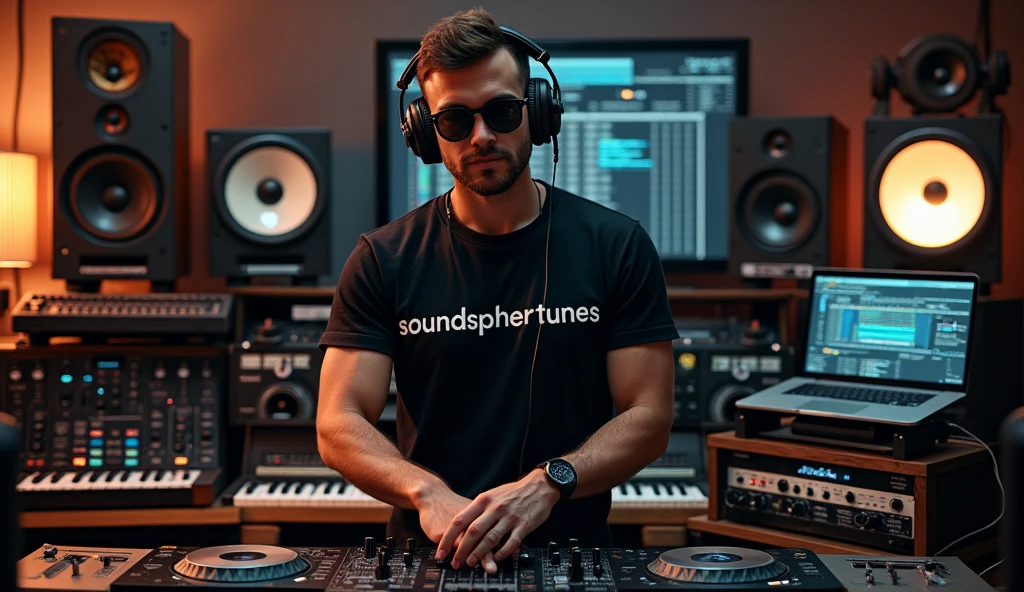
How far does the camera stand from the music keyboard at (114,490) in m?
→ 2.93

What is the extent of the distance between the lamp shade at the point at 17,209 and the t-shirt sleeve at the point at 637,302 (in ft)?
7.16

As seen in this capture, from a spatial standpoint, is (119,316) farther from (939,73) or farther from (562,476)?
(939,73)

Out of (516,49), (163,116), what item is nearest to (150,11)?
(163,116)

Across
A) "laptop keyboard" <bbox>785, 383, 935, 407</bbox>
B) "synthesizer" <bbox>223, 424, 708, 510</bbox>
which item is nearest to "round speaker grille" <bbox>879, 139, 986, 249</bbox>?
"laptop keyboard" <bbox>785, 383, 935, 407</bbox>

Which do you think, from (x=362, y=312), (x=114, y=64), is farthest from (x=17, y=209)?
(x=362, y=312)

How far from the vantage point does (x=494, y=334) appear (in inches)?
75.1

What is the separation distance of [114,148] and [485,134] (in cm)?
179

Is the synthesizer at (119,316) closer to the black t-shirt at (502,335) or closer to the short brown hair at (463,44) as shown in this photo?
the black t-shirt at (502,335)

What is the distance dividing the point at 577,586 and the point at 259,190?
221cm

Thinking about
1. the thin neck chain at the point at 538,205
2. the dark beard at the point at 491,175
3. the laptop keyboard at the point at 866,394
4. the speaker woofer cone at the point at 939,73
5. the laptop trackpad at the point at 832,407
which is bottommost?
the laptop trackpad at the point at 832,407

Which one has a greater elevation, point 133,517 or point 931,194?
point 931,194

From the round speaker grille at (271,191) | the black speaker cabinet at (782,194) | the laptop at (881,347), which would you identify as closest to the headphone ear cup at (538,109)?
the laptop at (881,347)

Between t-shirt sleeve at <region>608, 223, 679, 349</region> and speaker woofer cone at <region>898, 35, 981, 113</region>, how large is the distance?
56.2 inches

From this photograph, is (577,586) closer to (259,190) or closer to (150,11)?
(259,190)
